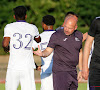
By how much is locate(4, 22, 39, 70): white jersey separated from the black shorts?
0.88 m

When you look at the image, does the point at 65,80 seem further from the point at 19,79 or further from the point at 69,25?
the point at 19,79

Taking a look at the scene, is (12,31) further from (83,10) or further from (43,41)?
(83,10)

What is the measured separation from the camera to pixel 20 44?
22.2 ft

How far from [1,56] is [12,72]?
1609 centimetres

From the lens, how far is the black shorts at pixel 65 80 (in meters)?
6.13

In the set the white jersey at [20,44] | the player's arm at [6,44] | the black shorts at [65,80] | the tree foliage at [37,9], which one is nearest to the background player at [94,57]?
the black shorts at [65,80]

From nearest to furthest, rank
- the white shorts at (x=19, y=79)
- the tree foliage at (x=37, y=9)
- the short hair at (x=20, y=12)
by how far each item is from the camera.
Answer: the white shorts at (x=19, y=79)
the short hair at (x=20, y=12)
the tree foliage at (x=37, y=9)

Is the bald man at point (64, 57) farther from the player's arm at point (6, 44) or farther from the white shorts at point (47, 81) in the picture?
the white shorts at point (47, 81)

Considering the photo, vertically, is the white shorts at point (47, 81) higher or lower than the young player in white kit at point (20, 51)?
lower

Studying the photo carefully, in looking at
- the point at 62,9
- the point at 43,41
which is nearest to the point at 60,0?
the point at 62,9

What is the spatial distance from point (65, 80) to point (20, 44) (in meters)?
1.17

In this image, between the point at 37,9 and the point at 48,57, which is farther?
the point at 37,9

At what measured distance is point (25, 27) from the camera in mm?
6922

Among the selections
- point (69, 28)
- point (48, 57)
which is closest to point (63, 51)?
point (69, 28)
